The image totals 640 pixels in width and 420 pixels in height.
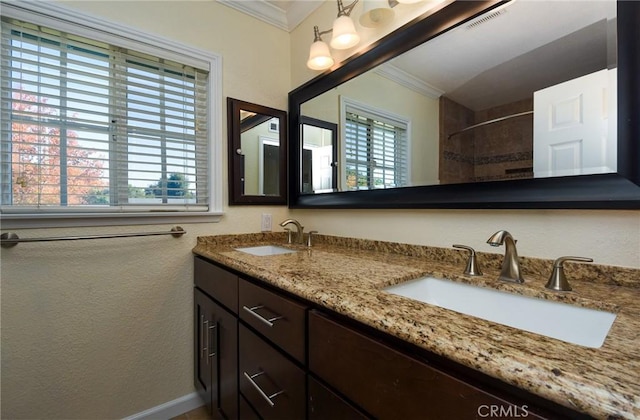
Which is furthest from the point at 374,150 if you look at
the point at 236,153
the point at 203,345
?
the point at 203,345

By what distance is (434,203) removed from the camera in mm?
1101

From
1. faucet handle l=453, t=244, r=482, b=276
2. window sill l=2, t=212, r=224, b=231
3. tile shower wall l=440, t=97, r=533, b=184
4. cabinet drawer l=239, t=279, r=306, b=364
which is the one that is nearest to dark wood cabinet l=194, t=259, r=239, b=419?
cabinet drawer l=239, t=279, r=306, b=364

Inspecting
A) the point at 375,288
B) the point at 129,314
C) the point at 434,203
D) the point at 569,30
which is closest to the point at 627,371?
the point at 375,288

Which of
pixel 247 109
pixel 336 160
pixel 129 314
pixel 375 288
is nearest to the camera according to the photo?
pixel 375 288

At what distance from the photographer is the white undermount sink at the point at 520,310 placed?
614 millimetres

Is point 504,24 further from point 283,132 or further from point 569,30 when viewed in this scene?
point 283,132

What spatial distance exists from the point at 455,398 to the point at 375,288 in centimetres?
32

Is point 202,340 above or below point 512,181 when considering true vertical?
below

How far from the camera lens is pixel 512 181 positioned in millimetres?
893

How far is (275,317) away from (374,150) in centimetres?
92

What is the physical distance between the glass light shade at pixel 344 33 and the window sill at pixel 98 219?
114 centimetres

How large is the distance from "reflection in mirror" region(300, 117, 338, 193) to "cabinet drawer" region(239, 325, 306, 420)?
0.93 metres

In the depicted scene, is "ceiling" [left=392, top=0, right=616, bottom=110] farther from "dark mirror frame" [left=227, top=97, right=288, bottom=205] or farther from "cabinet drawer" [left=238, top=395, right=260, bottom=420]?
"cabinet drawer" [left=238, top=395, right=260, bottom=420]

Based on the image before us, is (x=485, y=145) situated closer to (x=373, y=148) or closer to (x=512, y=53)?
(x=512, y=53)
